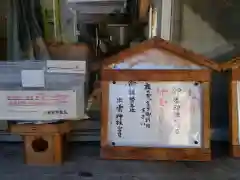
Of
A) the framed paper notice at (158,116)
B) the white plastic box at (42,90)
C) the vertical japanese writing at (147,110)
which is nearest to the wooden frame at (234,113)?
the framed paper notice at (158,116)

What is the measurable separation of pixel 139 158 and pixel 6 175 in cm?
38

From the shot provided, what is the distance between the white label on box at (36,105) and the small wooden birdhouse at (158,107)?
11cm

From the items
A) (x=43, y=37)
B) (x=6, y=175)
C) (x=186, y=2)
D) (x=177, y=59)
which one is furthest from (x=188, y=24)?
(x=6, y=175)

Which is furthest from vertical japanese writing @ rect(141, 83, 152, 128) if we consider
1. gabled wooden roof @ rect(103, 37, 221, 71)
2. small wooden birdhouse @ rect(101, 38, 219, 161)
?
gabled wooden roof @ rect(103, 37, 221, 71)

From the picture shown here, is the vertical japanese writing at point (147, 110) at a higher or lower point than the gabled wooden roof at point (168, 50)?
lower

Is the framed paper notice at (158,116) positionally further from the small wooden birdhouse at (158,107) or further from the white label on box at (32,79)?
the white label on box at (32,79)

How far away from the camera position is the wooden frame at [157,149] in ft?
3.66

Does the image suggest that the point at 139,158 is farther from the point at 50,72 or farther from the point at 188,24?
the point at 188,24

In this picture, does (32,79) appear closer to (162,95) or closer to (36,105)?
(36,105)

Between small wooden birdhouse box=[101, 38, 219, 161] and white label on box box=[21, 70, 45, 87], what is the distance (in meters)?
0.20

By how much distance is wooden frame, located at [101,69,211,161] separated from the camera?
1116 mm

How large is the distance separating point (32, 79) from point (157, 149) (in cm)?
42

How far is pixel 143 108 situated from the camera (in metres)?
1.13

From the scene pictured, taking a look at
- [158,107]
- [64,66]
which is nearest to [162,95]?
[158,107]
